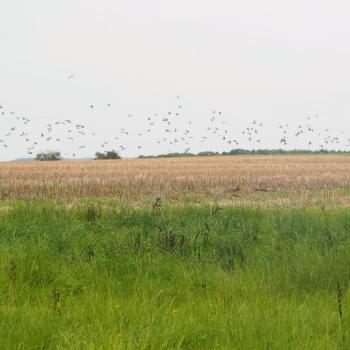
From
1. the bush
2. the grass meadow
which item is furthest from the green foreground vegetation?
the bush

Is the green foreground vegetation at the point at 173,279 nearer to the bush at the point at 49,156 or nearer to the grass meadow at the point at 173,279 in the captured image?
the grass meadow at the point at 173,279

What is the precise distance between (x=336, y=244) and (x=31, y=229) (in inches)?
183

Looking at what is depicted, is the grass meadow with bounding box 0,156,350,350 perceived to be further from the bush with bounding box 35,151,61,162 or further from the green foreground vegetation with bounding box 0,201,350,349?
the bush with bounding box 35,151,61,162

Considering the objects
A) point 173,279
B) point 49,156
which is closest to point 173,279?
point 173,279

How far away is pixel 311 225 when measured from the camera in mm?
9492

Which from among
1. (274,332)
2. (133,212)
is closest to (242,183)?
(133,212)

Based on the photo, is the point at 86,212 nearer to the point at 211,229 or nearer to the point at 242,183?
the point at 211,229

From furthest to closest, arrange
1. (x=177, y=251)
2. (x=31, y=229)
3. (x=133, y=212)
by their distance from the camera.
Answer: (x=133, y=212)
(x=31, y=229)
(x=177, y=251)

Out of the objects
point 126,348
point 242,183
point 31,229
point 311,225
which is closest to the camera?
point 126,348

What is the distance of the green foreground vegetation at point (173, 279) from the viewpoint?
4.54 meters

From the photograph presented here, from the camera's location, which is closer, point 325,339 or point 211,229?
point 325,339

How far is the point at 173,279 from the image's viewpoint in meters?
6.66

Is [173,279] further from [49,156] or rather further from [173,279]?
[49,156]

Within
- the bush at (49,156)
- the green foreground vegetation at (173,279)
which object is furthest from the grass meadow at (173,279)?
the bush at (49,156)
